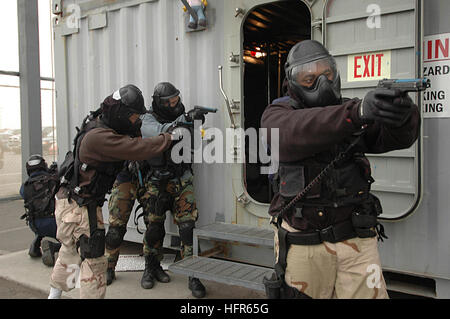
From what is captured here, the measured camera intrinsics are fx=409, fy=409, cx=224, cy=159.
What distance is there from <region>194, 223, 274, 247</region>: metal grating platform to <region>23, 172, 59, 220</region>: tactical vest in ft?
6.23

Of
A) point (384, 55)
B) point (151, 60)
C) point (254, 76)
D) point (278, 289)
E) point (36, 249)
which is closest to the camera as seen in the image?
point (278, 289)

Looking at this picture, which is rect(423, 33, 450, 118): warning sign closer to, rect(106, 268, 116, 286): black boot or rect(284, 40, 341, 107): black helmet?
rect(284, 40, 341, 107): black helmet

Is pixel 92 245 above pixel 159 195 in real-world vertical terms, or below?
below

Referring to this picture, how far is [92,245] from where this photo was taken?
10.0ft

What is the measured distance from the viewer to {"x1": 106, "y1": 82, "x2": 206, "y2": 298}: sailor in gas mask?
3.75 meters

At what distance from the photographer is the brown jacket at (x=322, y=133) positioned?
165 centimetres

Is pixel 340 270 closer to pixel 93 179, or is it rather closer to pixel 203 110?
pixel 93 179

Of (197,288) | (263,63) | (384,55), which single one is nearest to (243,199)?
(197,288)

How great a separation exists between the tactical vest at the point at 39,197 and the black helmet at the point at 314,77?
3.46 metres

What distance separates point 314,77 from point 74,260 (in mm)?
2388
